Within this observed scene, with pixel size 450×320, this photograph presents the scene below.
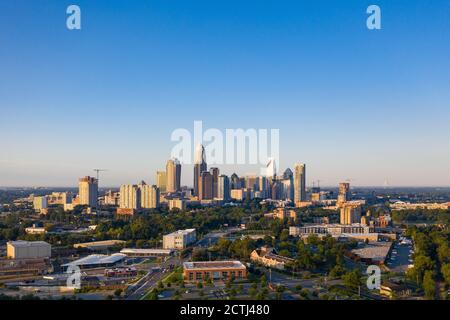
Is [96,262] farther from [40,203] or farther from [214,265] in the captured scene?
[40,203]

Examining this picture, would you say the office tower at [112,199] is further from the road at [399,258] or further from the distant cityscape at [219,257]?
the road at [399,258]

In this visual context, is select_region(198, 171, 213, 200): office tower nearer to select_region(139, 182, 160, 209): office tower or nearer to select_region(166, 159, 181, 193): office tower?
select_region(166, 159, 181, 193): office tower

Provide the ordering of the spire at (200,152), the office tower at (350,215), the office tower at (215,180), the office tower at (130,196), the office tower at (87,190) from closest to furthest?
1. the spire at (200,152)
2. the office tower at (350,215)
3. the office tower at (130,196)
4. the office tower at (87,190)
5. the office tower at (215,180)

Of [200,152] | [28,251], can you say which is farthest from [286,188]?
[28,251]

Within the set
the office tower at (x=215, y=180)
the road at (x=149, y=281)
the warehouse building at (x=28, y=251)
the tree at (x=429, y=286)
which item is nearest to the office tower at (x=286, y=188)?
the office tower at (x=215, y=180)

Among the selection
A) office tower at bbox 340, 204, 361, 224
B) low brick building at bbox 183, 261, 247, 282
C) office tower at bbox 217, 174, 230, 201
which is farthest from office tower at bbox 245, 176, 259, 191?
low brick building at bbox 183, 261, 247, 282
